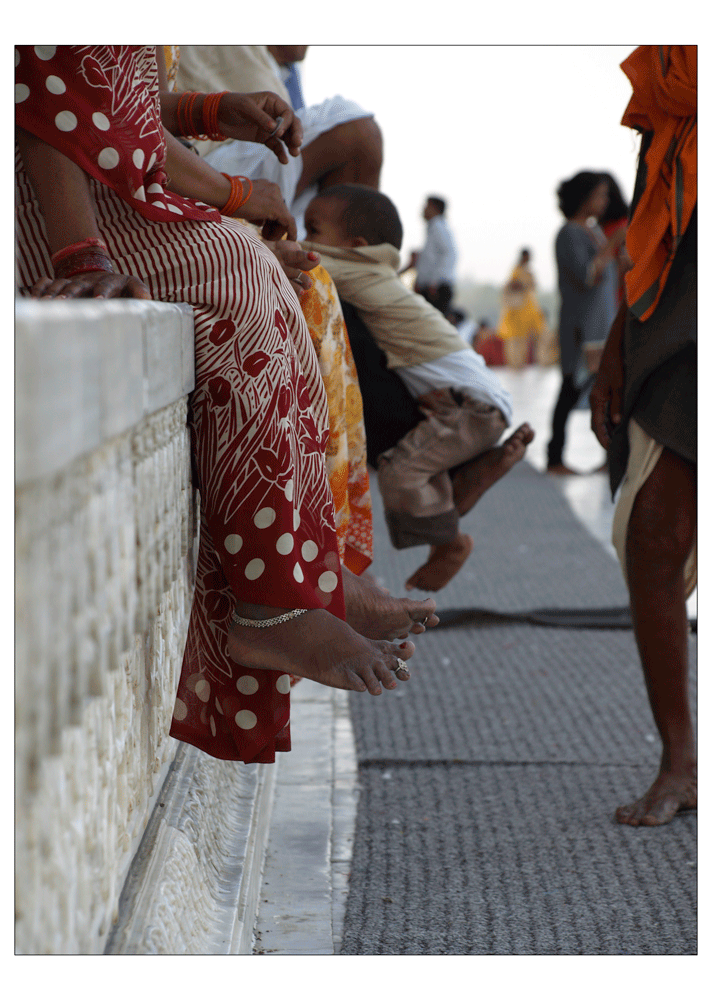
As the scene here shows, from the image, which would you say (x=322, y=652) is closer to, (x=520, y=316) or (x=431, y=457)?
(x=431, y=457)

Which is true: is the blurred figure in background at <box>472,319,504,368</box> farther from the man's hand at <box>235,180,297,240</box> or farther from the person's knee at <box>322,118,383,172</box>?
the man's hand at <box>235,180,297,240</box>

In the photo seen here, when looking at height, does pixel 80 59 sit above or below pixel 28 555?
above

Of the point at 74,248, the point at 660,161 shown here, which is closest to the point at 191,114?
the point at 74,248

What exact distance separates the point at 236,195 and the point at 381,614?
1.97 ft

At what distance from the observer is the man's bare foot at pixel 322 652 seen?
3.24 ft

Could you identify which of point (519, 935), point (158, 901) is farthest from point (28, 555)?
point (519, 935)

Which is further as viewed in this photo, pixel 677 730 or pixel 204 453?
pixel 677 730

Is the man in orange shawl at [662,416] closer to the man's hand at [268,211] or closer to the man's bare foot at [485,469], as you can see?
the man's bare foot at [485,469]

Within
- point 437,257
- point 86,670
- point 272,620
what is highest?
point 86,670

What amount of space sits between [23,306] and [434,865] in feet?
3.89

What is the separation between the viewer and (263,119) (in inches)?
54.2

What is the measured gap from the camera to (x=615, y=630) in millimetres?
2658

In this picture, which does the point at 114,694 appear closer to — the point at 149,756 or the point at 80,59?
the point at 149,756

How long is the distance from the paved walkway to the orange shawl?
0.84m
